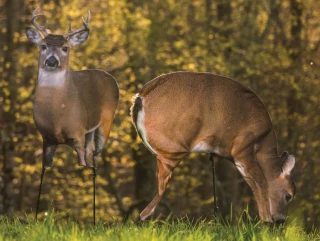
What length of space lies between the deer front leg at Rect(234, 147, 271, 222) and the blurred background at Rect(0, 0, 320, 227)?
27.3ft

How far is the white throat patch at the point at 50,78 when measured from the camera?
23.8 ft

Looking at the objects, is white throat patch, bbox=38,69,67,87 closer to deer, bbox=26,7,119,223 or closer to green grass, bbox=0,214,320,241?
deer, bbox=26,7,119,223

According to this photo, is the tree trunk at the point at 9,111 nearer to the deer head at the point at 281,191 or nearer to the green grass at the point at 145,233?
the green grass at the point at 145,233

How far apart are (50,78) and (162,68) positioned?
28.8 feet

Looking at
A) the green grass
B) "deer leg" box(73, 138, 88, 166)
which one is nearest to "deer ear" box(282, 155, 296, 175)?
the green grass

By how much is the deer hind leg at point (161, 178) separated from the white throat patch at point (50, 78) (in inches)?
41.9

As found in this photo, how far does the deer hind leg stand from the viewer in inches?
274

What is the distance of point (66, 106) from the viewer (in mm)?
7332

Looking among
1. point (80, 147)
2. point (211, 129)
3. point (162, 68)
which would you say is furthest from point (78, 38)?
point (162, 68)

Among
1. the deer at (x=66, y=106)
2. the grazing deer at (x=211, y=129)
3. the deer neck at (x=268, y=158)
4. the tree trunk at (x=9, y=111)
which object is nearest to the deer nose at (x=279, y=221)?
the grazing deer at (x=211, y=129)

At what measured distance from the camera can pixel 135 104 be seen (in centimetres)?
701

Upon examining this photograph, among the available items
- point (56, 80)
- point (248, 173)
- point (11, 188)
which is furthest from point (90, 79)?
point (11, 188)

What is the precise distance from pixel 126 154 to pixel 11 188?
128 inches

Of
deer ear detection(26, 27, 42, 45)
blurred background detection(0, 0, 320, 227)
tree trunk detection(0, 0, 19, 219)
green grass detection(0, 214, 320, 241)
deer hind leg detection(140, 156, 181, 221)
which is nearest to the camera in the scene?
green grass detection(0, 214, 320, 241)
